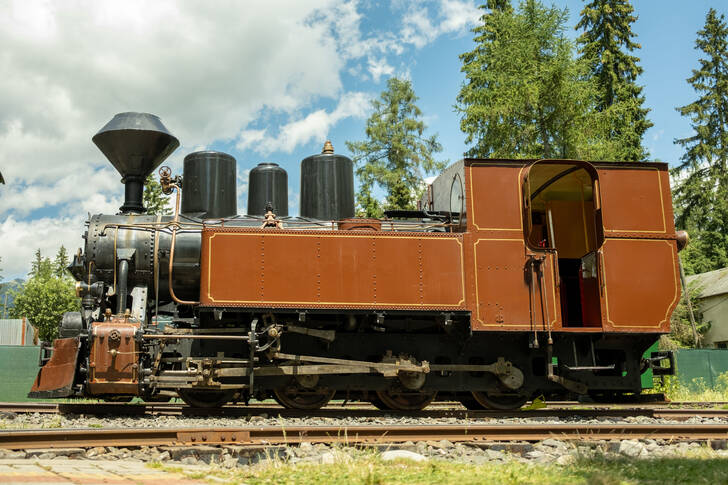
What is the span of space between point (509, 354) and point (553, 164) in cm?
258

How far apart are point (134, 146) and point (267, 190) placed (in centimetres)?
205

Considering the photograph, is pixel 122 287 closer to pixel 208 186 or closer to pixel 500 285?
pixel 208 186

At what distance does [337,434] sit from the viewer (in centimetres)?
545

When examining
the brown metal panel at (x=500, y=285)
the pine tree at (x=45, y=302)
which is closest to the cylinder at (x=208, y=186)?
the brown metal panel at (x=500, y=285)

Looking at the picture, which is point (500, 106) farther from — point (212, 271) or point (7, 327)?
point (7, 327)

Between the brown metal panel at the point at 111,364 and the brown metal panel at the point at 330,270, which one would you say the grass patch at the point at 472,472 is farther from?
the brown metal panel at the point at 330,270

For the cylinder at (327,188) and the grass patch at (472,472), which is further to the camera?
the cylinder at (327,188)

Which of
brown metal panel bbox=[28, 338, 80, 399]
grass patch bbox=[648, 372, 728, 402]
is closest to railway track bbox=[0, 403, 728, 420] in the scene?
brown metal panel bbox=[28, 338, 80, 399]

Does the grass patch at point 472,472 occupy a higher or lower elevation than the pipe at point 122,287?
lower

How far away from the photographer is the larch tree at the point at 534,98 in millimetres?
18203

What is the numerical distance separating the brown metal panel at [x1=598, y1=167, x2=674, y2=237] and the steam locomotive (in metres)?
0.02

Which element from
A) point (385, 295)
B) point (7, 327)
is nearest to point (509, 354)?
point (385, 295)

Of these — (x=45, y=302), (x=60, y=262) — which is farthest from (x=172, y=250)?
(x=60, y=262)

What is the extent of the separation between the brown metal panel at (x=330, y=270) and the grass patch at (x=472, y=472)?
10.3 ft
